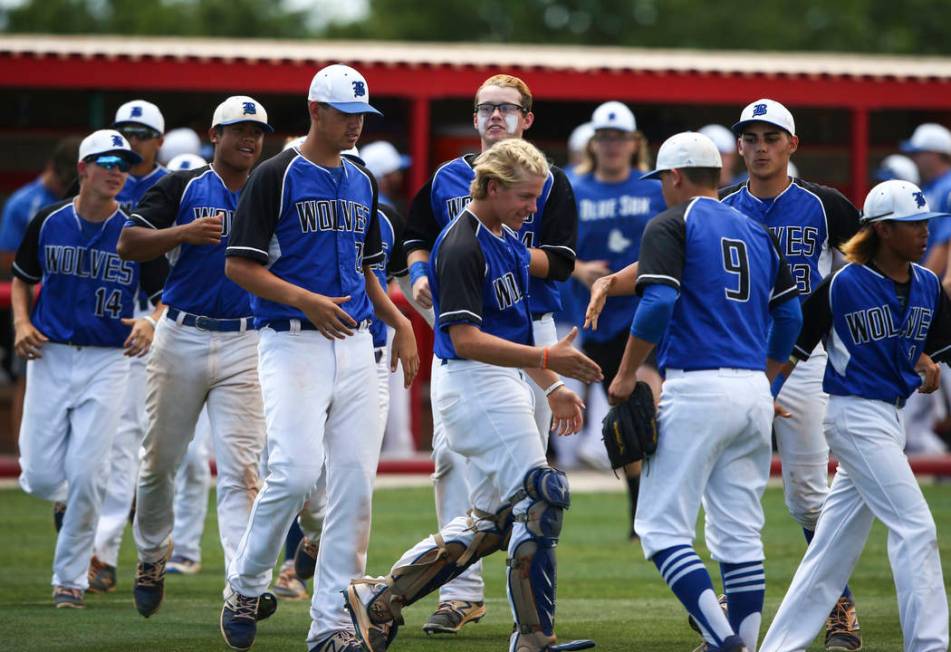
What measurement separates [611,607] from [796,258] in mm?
2183

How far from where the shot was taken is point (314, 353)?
675 cm

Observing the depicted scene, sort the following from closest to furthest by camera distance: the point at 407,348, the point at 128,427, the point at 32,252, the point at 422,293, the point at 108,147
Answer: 1. the point at 407,348
2. the point at 422,293
3. the point at 108,147
4. the point at 32,252
5. the point at 128,427

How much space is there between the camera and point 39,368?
8.92 metres

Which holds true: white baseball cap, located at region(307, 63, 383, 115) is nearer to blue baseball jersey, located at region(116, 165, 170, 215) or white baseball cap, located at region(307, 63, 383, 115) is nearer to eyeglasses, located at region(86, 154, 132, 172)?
eyeglasses, located at region(86, 154, 132, 172)

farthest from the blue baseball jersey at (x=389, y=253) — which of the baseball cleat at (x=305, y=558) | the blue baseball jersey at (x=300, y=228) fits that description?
the blue baseball jersey at (x=300, y=228)

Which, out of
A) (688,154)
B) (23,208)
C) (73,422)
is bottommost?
(73,422)

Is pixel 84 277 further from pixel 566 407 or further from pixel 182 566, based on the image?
pixel 566 407

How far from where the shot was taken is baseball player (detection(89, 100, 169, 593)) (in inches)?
368

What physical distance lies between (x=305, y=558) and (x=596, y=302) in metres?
3.00

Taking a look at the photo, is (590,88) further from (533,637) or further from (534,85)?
(533,637)

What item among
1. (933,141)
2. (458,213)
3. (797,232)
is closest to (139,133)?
(458,213)

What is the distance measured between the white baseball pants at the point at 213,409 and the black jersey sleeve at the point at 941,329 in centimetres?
326

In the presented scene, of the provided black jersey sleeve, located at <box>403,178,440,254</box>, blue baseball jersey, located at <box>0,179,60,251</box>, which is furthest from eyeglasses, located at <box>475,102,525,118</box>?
blue baseball jersey, located at <box>0,179,60,251</box>

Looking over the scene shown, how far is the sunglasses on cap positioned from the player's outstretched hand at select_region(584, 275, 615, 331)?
3.97 meters
